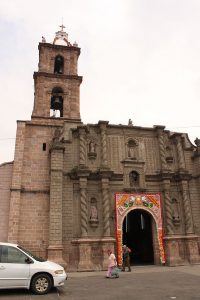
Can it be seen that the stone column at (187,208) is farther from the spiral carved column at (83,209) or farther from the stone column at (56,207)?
the stone column at (56,207)

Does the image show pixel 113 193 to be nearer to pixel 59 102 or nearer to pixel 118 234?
pixel 118 234

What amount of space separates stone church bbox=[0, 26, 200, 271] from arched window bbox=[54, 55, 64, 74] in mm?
3417

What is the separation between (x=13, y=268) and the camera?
8.88m

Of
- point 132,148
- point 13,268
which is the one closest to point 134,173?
point 132,148

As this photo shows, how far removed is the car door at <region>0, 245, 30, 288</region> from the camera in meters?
8.75

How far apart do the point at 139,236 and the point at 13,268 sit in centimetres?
1612

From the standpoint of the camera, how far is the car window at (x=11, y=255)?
9.07 metres

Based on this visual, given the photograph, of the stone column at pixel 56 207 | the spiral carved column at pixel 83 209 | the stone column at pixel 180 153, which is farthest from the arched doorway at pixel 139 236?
the stone column at pixel 56 207

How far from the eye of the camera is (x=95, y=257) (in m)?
17.5

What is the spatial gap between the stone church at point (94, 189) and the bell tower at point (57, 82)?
0.13 m

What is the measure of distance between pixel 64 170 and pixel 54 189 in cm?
173

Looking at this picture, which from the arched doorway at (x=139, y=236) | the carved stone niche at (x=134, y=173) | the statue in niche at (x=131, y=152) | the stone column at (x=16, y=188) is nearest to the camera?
the stone column at (x=16, y=188)

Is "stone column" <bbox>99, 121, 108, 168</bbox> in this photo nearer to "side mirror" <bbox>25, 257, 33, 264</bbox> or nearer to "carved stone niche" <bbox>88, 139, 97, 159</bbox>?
"carved stone niche" <bbox>88, 139, 97, 159</bbox>

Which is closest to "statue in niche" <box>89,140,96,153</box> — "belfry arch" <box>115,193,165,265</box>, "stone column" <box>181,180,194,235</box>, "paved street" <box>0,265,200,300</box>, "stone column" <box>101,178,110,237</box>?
"stone column" <box>101,178,110,237</box>
